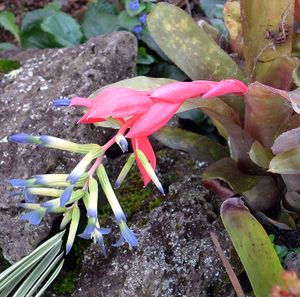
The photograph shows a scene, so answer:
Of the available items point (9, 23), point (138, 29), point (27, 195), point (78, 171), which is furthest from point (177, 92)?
point (9, 23)

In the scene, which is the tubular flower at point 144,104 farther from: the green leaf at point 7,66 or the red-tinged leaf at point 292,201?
the green leaf at point 7,66

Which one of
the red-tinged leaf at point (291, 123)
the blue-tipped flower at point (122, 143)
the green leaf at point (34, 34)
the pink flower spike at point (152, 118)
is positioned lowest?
the green leaf at point (34, 34)

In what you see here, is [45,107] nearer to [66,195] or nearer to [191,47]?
[191,47]

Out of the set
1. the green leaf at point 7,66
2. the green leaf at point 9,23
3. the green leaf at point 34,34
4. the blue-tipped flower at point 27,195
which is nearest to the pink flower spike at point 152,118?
the blue-tipped flower at point 27,195

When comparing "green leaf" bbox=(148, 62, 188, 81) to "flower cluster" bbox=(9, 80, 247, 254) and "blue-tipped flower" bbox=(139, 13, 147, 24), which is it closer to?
"blue-tipped flower" bbox=(139, 13, 147, 24)

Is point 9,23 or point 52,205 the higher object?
point 52,205

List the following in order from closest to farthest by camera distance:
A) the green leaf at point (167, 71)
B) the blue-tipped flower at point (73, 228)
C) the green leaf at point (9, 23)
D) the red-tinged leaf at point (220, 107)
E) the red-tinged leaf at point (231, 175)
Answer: the blue-tipped flower at point (73, 228)
the red-tinged leaf at point (220, 107)
the red-tinged leaf at point (231, 175)
the green leaf at point (167, 71)
the green leaf at point (9, 23)

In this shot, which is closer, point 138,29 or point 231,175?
point 231,175

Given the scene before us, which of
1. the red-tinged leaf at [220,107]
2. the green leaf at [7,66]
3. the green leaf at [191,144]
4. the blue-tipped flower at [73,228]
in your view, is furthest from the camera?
the green leaf at [7,66]

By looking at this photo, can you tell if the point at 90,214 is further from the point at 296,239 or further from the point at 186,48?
the point at 296,239
